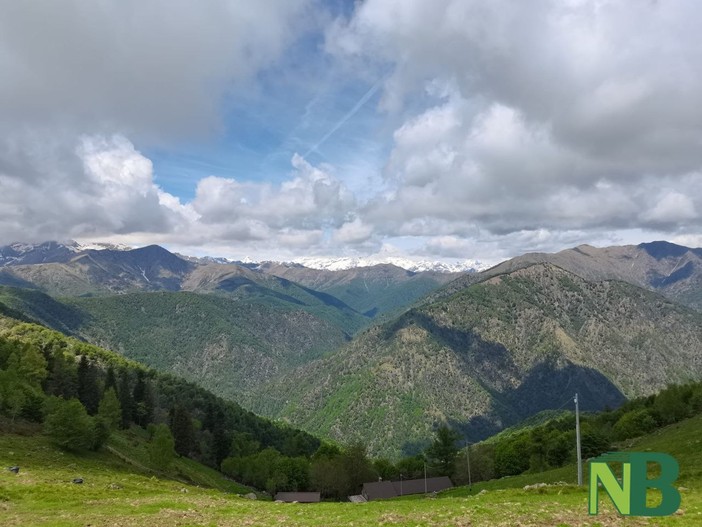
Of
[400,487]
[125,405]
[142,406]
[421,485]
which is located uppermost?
[125,405]

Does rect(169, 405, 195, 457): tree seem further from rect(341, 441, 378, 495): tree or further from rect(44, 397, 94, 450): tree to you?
rect(44, 397, 94, 450): tree

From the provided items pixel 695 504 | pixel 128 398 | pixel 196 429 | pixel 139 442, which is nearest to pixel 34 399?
pixel 139 442

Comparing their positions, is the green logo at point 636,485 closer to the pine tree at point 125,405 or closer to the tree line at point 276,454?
the tree line at point 276,454

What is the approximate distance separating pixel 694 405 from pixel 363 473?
88673 mm

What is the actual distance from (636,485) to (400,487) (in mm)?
104986

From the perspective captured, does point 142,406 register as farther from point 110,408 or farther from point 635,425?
point 635,425

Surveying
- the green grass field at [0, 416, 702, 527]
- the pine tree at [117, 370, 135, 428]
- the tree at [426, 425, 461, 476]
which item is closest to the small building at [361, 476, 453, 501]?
the tree at [426, 425, 461, 476]

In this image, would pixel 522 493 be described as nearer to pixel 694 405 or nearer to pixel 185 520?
pixel 185 520

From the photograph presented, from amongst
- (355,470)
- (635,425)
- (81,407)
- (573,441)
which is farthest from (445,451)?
(81,407)

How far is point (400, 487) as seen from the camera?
118188mm

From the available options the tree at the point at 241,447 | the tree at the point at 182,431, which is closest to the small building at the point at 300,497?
the tree at the point at 182,431

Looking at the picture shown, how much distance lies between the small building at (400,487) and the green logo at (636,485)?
94109 millimetres

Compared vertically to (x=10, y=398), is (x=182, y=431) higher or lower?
lower

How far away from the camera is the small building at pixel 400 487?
112 meters
